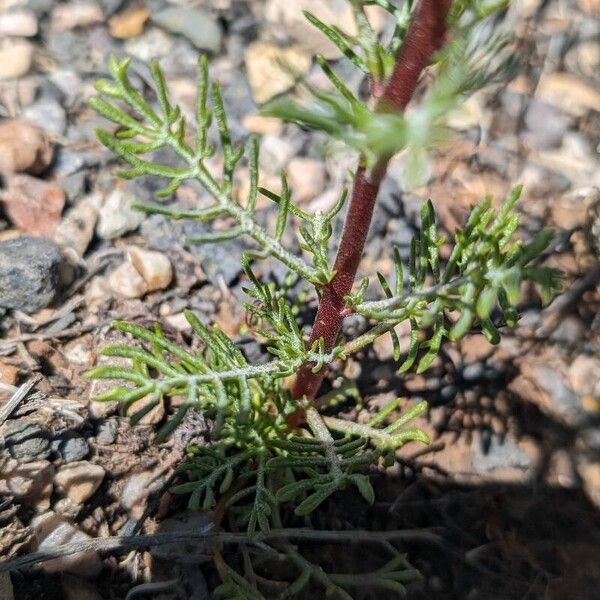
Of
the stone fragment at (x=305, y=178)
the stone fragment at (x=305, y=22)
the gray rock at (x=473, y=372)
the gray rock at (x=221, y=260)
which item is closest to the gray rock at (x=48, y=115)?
the gray rock at (x=221, y=260)

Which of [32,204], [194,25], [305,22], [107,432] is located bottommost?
[107,432]

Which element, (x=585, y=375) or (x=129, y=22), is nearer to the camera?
(x=585, y=375)

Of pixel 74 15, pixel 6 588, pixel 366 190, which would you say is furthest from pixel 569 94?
pixel 6 588

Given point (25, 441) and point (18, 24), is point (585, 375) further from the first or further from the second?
point (18, 24)

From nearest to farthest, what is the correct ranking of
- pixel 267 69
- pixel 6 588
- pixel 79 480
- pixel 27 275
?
pixel 6 588 → pixel 79 480 → pixel 27 275 → pixel 267 69

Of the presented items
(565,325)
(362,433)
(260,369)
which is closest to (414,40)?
(260,369)
